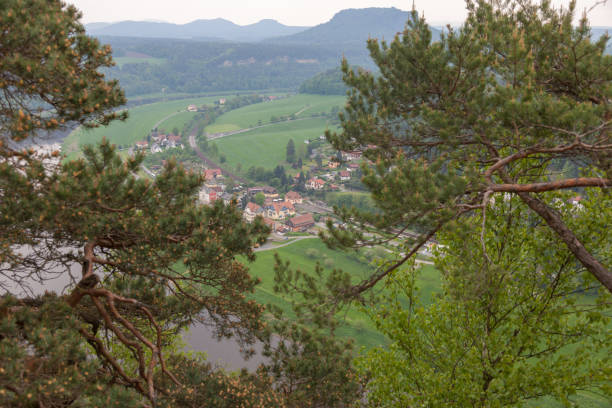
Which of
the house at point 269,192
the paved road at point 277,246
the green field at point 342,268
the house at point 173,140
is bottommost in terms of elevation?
the paved road at point 277,246

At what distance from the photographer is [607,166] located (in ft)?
19.7

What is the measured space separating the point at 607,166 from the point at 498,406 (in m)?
4.44

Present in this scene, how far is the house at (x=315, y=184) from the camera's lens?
72.1 m

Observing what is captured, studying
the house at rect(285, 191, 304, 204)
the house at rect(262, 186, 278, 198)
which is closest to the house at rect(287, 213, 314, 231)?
the house at rect(285, 191, 304, 204)

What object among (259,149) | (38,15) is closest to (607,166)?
(38,15)

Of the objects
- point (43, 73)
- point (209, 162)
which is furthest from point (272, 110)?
point (43, 73)

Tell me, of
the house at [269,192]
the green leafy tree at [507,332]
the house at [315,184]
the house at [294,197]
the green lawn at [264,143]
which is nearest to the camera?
the green leafy tree at [507,332]

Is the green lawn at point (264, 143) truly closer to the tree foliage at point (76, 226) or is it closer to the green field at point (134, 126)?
the green field at point (134, 126)

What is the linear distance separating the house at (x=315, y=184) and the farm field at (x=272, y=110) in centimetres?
4345

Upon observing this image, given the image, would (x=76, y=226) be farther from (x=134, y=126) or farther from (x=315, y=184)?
(x=134, y=126)

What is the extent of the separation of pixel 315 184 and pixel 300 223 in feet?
64.1

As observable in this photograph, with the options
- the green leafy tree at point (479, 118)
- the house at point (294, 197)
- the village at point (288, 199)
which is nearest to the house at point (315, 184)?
the village at point (288, 199)

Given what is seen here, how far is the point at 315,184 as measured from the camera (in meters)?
72.6

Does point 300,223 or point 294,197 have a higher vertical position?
point 294,197
